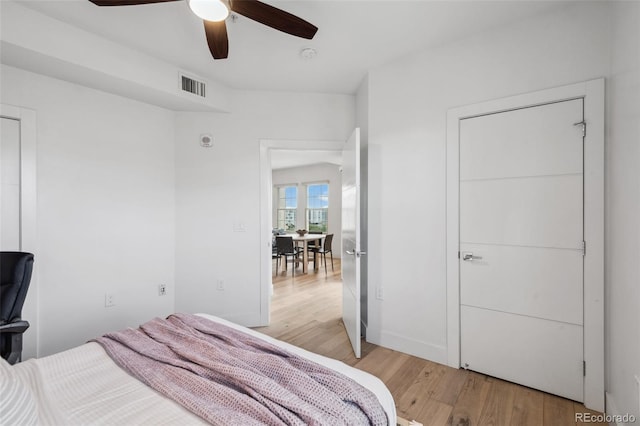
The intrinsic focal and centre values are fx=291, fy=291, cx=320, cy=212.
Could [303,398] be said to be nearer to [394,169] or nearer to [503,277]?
[503,277]

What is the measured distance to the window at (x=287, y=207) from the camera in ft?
28.8

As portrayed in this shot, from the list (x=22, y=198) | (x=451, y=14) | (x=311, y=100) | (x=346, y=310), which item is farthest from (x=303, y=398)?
(x=311, y=100)

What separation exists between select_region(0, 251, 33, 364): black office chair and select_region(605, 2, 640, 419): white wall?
309cm

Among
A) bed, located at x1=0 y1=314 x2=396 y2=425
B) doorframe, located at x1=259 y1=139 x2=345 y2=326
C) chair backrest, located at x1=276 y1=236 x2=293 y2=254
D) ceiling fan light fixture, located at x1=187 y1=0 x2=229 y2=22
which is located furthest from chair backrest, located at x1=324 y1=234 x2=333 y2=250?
ceiling fan light fixture, located at x1=187 y1=0 x2=229 y2=22

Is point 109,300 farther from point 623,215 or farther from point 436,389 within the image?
point 623,215

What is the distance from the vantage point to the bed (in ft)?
3.01

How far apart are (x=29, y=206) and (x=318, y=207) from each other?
21.1 ft

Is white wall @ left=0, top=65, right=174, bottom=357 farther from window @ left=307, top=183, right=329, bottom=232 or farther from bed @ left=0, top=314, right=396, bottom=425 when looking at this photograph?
window @ left=307, top=183, right=329, bottom=232

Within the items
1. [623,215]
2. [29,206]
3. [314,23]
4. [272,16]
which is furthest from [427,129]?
[29,206]

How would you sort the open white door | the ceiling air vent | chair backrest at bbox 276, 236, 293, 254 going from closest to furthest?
the open white door → the ceiling air vent → chair backrest at bbox 276, 236, 293, 254

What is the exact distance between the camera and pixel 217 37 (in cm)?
178

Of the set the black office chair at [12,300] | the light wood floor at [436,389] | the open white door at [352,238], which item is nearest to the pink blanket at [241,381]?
the black office chair at [12,300]

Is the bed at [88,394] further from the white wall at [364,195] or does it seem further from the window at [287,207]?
the window at [287,207]

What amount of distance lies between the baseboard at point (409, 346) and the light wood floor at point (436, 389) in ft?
0.16
